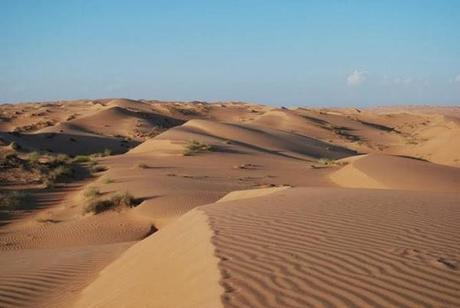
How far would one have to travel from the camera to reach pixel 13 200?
1520 cm

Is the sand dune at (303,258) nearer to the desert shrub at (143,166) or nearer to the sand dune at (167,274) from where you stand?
the sand dune at (167,274)

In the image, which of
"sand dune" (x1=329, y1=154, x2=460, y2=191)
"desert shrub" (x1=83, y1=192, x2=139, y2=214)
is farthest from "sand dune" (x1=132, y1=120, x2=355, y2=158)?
"desert shrub" (x1=83, y1=192, x2=139, y2=214)

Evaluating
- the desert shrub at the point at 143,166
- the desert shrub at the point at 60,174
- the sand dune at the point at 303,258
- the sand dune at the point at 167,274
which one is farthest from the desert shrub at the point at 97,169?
the sand dune at the point at 167,274

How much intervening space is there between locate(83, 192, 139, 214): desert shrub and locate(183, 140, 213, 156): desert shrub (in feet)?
32.7

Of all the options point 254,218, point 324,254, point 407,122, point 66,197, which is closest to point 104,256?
point 254,218

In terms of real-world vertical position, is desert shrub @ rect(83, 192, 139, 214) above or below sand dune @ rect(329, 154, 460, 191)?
below

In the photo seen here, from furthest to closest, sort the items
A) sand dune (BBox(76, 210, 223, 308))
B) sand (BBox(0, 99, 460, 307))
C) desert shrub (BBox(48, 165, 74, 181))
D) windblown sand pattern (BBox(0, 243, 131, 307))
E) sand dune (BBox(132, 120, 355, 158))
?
sand dune (BBox(132, 120, 355, 158)) → desert shrub (BBox(48, 165, 74, 181)) → windblown sand pattern (BBox(0, 243, 131, 307)) → sand dune (BBox(76, 210, 223, 308)) → sand (BBox(0, 99, 460, 307))

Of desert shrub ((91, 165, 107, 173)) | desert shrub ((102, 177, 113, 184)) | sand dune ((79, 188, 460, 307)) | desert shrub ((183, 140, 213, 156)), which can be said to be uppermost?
sand dune ((79, 188, 460, 307))

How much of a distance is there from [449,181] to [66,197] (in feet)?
36.9

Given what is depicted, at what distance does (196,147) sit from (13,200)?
37.2 feet

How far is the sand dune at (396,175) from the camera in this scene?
1669cm

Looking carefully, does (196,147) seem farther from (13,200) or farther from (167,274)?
(167,274)

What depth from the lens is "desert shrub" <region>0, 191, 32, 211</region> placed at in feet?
49.2

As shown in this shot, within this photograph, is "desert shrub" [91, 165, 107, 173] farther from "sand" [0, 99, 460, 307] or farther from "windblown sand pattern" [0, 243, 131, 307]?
"windblown sand pattern" [0, 243, 131, 307]
